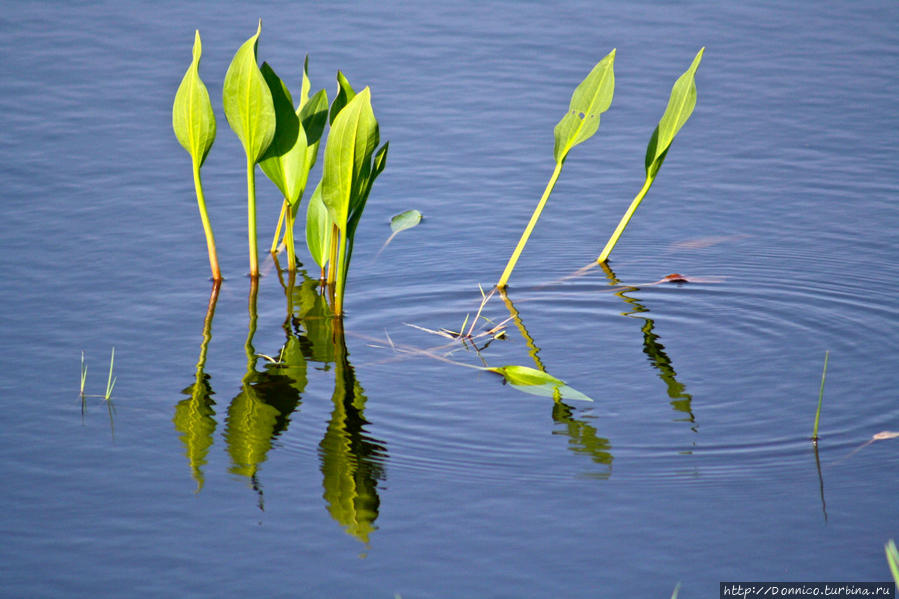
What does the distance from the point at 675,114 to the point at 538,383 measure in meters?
1.62

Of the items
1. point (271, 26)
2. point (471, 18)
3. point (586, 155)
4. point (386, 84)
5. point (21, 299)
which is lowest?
point (21, 299)

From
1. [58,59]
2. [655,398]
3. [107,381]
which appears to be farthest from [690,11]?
[107,381]

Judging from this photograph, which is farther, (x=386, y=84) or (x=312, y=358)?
(x=386, y=84)

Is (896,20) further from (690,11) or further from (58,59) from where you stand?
(58,59)

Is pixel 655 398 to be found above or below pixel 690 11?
below

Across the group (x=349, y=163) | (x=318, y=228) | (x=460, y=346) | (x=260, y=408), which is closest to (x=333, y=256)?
(x=318, y=228)

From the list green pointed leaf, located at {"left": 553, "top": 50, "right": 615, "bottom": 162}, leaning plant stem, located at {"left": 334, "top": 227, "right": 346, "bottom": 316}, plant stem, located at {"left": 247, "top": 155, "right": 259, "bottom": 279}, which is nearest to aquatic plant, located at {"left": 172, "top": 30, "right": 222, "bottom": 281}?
plant stem, located at {"left": 247, "top": 155, "right": 259, "bottom": 279}

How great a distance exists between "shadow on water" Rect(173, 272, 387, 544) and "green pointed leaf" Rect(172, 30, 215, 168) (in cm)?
76

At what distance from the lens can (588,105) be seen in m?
5.11

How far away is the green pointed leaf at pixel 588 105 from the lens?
5.05m

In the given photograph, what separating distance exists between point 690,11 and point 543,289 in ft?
18.3

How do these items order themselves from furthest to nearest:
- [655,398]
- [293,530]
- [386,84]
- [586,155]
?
[386,84]
[586,155]
[655,398]
[293,530]

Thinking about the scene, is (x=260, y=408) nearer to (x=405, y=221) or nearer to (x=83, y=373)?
(x=83, y=373)

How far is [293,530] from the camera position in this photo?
3389mm
